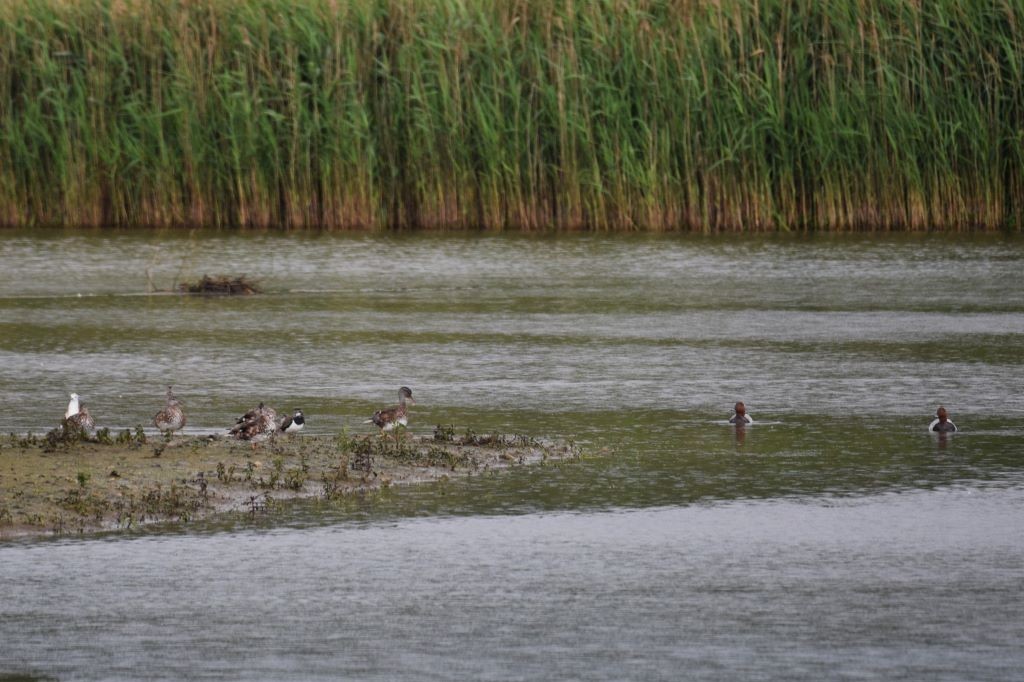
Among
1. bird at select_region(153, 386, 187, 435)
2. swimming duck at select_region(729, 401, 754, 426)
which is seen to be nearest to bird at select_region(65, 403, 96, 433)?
bird at select_region(153, 386, 187, 435)

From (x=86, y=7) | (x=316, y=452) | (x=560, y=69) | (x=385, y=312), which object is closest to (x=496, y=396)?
(x=316, y=452)

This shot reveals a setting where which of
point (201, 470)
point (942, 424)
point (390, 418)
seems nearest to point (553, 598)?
point (201, 470)

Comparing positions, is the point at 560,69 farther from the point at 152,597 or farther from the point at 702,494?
the point at 152,597

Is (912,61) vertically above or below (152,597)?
above

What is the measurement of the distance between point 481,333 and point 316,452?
4.97 m

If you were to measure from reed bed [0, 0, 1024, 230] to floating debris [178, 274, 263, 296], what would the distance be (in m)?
5.06

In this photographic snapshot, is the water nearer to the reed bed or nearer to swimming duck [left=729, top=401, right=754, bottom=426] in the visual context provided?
swimming duck [left=729, top=401, right=754, bottom=426]

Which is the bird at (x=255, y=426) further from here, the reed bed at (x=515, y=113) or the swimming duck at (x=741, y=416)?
the reed bed at (x=515, y=113)

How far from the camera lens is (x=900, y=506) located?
8211 mm

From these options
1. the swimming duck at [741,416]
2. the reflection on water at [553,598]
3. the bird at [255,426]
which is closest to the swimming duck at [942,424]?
the swimming duck at [741,416]

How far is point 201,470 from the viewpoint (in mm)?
8664

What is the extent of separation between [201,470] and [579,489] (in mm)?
1662

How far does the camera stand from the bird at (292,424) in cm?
952

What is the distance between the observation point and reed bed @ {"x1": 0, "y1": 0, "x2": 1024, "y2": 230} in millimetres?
20922
